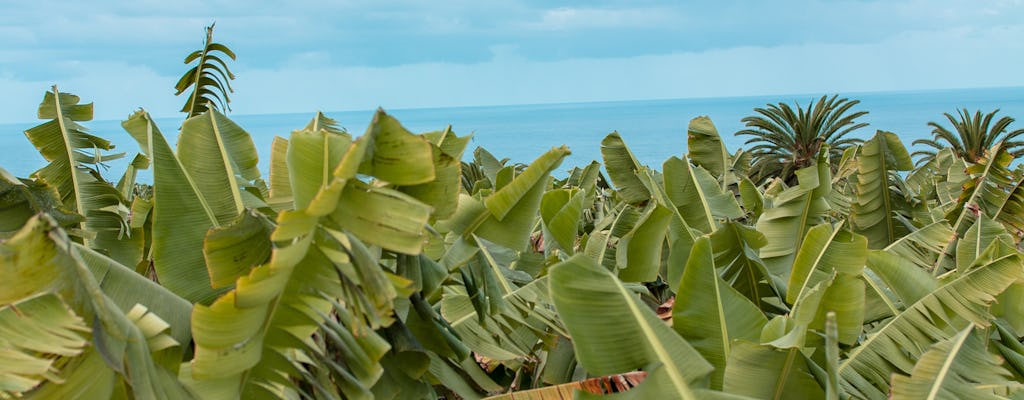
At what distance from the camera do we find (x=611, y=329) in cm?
214

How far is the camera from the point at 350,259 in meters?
1.80

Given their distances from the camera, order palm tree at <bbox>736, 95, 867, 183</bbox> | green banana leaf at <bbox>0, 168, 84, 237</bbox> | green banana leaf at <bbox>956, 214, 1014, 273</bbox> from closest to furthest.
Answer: green banana leaf at <bbox>0, 168, 84, 237</bbox> < green banana leaf at <bbox>956, 214, 1014, 273</bbox> < palm tree at <bbox>736, 95, 867, 183</bbox>

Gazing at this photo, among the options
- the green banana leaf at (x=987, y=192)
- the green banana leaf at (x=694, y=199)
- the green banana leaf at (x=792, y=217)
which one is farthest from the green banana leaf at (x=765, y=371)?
the green banana leaf at (x=987, y=192)

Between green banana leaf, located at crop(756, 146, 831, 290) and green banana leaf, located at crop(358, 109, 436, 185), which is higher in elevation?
green banana leaf, located at crop(358, 109, 436, 185)

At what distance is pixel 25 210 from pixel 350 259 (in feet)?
5.12

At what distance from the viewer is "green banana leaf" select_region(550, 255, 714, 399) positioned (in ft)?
6.86

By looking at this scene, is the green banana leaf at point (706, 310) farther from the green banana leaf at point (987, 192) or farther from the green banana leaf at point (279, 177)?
the green banana leaf at point (987, 192)

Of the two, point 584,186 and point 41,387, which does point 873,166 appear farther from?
point 41,387

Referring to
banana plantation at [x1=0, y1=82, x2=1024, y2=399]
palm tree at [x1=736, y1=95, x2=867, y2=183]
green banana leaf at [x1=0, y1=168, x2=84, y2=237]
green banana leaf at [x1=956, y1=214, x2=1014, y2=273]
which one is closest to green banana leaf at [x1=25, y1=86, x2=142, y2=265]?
banana plantation at [x1=0, y1=82, x2=1024, y2=399]

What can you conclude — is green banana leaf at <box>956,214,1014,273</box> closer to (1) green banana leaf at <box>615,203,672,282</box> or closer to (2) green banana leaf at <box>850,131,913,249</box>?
(2) green banana leaf at <box>850,131,913,249</box>

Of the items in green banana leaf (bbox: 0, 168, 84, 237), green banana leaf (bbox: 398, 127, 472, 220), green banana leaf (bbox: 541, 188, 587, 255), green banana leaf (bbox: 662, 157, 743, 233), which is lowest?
green banana leaf (bbox: 662, 157, 743, 233)

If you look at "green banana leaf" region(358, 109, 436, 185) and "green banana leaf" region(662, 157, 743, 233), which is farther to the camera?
"green banana leaf" region(662, 157, 743, 233)

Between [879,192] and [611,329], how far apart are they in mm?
3684

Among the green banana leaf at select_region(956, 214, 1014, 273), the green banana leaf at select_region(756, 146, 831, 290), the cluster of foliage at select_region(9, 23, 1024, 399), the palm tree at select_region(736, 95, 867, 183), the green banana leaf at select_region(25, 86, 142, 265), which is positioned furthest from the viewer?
the palm tree at select_region(736, 95, 867, 183)
